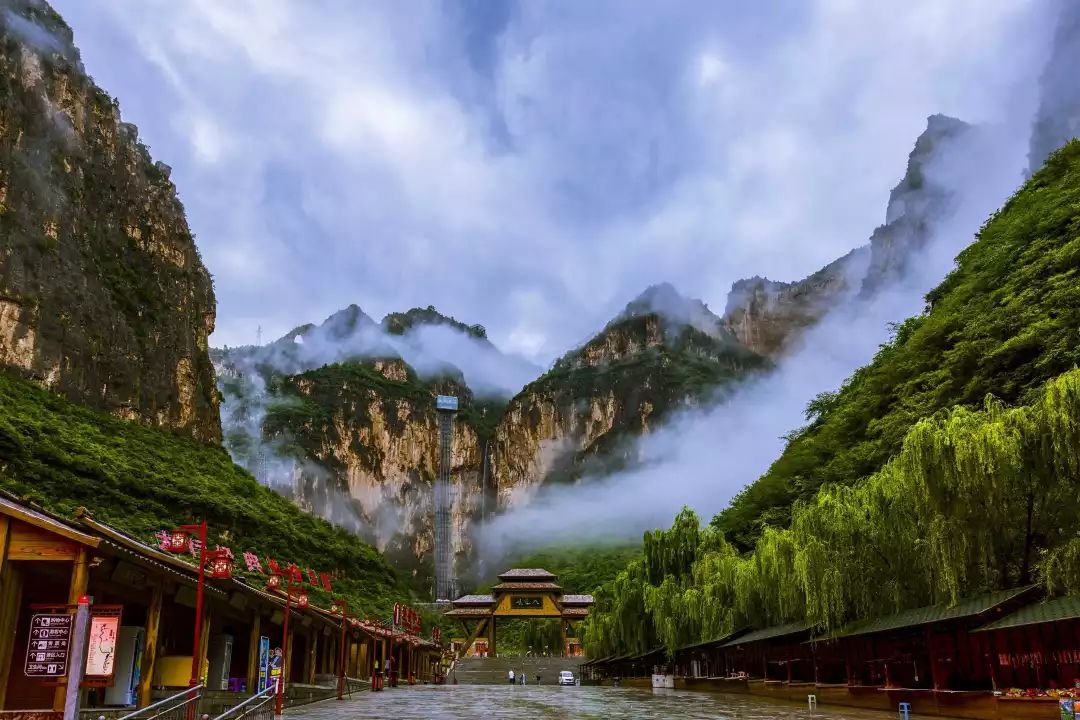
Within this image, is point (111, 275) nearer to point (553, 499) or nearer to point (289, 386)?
point (289, 386)

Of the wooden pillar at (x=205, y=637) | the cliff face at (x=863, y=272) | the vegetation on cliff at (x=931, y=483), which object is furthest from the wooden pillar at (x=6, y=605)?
the cliff face at (x=863, y=272)

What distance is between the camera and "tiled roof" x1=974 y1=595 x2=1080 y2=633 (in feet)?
39.7

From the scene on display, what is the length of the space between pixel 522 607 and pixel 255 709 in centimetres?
6011

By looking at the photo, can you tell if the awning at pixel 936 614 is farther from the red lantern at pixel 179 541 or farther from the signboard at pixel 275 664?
the red lantern at pixel 179 541

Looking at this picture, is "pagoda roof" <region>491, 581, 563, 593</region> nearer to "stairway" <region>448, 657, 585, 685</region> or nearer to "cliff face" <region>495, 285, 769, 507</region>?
"stairway" <region>448, 657, 585, 685</region>

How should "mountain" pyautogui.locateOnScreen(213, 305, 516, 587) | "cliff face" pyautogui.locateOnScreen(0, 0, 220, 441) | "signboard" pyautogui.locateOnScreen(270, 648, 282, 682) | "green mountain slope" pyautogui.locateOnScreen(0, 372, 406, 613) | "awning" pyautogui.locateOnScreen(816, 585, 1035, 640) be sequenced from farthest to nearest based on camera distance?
"mountain" pyautogui.locateOnScreen(213, 305, 516, 587) → "cliff face" pyautogui.locateOnScreen(0, 0, 220, 441) → "green mountain slope" pyautogui.locateOnScreen(0, 372, 406, 613) → "signboard" pyautogui.locateOnScreen(270, 648, 282, 682) → "awning" pyautogui.locateOnScreen(816, 585, 1035, 640)

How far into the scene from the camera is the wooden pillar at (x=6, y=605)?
8.70 m

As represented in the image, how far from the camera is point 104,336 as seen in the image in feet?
214

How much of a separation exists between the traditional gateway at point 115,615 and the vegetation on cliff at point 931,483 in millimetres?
13678

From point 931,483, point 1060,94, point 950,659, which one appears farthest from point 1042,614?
point 1060,94

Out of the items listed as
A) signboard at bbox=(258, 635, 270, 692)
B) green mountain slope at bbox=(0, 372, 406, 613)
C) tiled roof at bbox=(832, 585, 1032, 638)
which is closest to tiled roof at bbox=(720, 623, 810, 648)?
tiled roof at bbox=(832, 585, 1032, 638)

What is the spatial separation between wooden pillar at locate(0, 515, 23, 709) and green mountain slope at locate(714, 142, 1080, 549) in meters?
23.4

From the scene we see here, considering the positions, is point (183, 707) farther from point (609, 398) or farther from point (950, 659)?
point (609, 398)

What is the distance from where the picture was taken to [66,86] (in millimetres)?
69250
